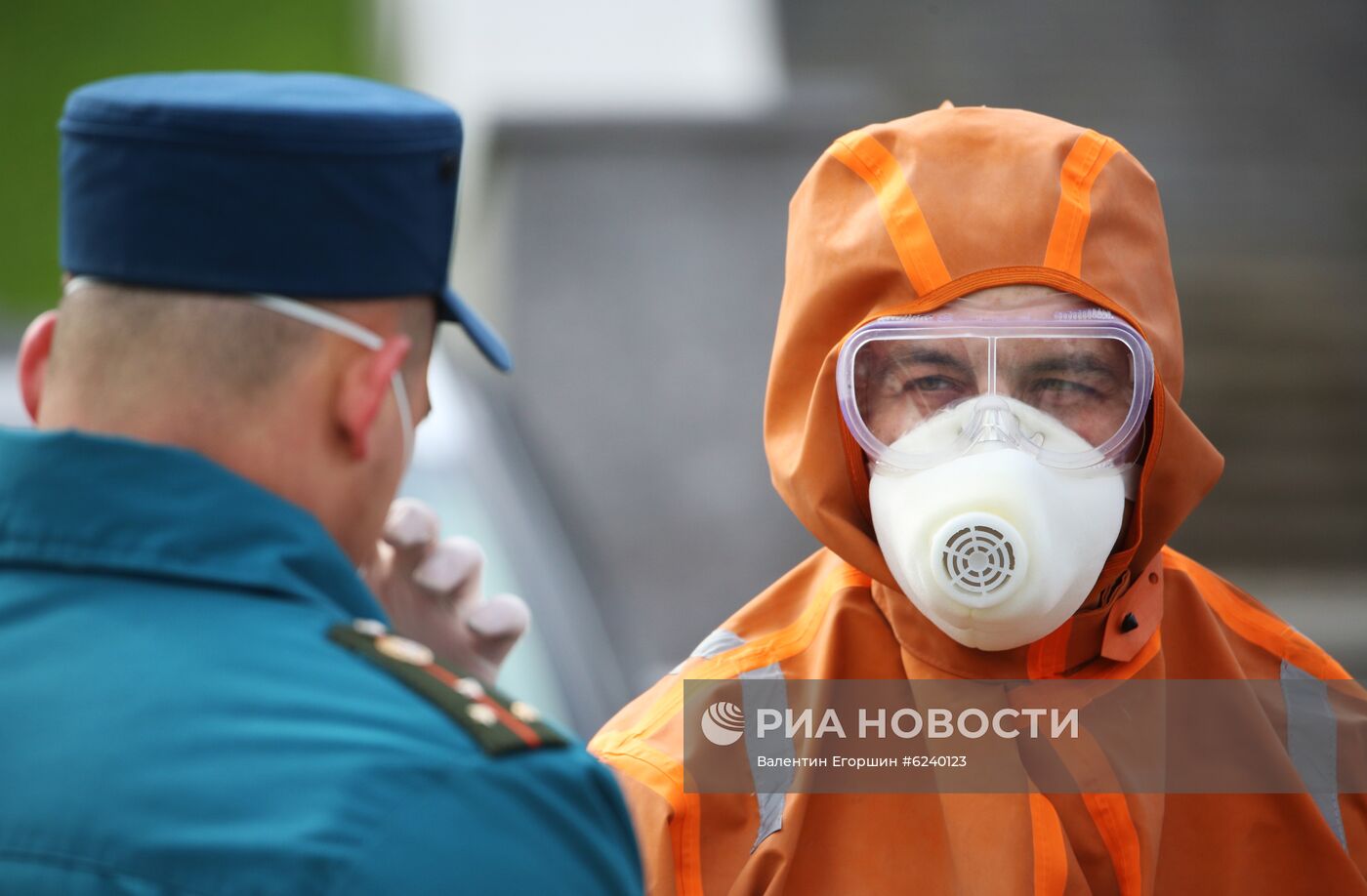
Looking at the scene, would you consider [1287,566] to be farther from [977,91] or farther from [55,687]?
[55,687]

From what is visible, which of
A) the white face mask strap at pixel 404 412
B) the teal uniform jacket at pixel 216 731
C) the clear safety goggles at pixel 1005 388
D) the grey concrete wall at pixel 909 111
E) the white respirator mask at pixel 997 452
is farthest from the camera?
the grey concrete wall at pixel 909 111

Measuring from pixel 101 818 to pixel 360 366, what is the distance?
0.54m

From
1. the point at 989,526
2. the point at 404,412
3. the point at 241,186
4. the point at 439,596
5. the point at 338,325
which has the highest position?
the point at 241,186

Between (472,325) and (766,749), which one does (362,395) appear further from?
(766,749)

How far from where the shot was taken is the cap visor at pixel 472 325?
1.97m

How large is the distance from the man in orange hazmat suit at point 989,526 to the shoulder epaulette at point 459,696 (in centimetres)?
60

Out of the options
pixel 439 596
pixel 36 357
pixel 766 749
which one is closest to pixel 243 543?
pixel 36 357

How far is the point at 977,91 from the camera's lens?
29.9 ft

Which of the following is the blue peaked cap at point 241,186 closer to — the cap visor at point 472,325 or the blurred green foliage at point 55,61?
the cap visor at point 472,325

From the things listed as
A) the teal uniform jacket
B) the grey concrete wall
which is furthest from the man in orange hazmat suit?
the grey concrete wall

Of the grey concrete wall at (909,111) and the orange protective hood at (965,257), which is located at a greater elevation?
the orange protective hood at (965,257)

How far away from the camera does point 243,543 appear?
5.43 ft

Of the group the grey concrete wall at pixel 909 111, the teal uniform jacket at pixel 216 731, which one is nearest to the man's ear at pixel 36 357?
the teal uniform jacket at pixel 216 731

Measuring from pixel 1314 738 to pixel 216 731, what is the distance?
61.7 inches
